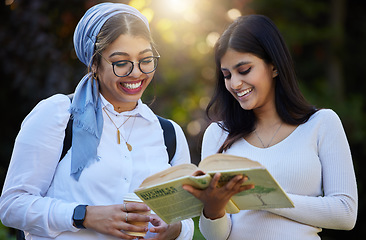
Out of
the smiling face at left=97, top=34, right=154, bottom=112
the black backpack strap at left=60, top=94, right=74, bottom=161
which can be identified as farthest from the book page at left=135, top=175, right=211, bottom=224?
the smiling face at left=97, top=34, right=154, bottom=112

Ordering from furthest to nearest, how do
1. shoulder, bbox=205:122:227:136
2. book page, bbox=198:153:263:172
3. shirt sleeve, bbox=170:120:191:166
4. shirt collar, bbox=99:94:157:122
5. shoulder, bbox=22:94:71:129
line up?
1. shoulder, bbox=205:122:227:136
2. shirt sleeve, bbox=170:120:191:166
3. shirt collar, bbox=99:94:157:122
4. shoulder, bbox=22:94:71:129
5. book page, bbox=198:153:263:172

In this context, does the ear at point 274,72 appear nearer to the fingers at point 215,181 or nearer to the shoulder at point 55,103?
the fingers at point 215,181

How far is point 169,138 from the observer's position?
2738mm

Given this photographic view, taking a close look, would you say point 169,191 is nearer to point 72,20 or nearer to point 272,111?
point 272,111

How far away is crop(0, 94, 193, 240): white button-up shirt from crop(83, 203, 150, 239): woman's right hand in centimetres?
9

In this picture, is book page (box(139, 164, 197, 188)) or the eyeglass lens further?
the eyeglass lens

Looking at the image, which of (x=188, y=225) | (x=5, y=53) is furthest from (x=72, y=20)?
(x=188, y=225)

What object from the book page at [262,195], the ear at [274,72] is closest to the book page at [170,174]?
the book page at [262,195]

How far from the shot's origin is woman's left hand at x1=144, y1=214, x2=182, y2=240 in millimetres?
2438

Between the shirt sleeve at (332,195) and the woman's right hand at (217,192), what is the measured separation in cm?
36

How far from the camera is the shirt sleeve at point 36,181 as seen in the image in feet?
7.67

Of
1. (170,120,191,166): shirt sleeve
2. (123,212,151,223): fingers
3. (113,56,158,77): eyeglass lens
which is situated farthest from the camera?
(170,120,191,166): shirt sleeve

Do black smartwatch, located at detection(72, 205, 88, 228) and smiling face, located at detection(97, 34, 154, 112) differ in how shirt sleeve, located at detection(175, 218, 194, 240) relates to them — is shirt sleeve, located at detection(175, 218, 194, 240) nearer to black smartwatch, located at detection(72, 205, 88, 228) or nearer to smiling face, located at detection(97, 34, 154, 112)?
black smartwatch, located at detection(72, 205, 88, 228)

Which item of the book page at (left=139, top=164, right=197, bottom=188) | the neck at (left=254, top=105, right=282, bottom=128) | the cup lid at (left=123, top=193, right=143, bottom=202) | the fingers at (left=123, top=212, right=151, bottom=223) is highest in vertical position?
the neck at (left=254, top=105, right=282, bottom=128)
